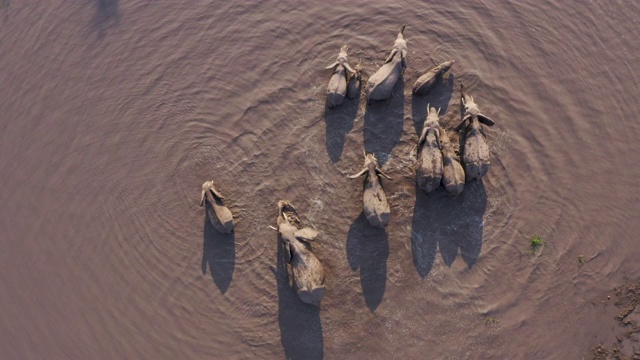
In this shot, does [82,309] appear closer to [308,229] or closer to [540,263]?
[308,229]

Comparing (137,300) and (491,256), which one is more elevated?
(491,256)

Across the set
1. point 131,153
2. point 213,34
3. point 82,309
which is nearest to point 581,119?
point 213,34

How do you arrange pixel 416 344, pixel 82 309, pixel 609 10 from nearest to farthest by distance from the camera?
pixel 416 344 → pixel 82 309 → pixel 609 10

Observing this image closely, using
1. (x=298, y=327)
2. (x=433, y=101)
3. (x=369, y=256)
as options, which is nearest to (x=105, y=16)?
(x=433, y=101)

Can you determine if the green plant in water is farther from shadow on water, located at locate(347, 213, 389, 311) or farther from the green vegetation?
shadow on water, located at locate(347, 213, 389, 311)

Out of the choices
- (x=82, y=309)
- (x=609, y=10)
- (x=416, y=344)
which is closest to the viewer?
(x=416, y=344)

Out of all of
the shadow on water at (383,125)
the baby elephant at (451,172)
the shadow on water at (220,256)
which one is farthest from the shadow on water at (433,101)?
the shadow on water at (220,256)

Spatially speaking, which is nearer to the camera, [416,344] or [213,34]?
[416,344]

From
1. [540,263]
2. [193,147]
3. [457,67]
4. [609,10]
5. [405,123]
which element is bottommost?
[540,263]
